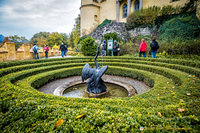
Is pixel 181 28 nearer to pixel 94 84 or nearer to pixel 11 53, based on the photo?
pixel 94 84

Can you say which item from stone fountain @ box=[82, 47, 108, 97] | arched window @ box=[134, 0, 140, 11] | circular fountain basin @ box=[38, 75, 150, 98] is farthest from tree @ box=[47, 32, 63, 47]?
stone fountain @ box=[82, 47, 108, 97]

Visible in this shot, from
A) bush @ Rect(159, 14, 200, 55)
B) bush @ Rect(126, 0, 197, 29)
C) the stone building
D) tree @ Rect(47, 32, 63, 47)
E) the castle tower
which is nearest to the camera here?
bush @ Rect(159, 14, 200, 55)

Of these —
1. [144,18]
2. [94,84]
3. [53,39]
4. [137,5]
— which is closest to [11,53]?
[94,84]

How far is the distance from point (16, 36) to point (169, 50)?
106 ft

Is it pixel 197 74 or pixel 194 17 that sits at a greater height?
pixel 194 17

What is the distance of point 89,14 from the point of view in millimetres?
26328

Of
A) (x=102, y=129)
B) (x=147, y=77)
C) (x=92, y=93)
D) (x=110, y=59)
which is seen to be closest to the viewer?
(x=102, y=129)

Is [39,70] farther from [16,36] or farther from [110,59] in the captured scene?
[16,36]

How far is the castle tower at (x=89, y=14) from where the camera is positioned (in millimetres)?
25891

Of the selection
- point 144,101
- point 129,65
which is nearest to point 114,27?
point 129,65

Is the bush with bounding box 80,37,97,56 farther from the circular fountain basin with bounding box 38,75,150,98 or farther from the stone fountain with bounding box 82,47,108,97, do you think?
the stone fountain with bounding box 82,47,108,97

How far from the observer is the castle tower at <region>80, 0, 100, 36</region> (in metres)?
25.9

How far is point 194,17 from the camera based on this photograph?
1323 centimetres

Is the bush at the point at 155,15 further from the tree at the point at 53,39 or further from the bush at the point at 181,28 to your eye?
the tree at the point at 53,39
